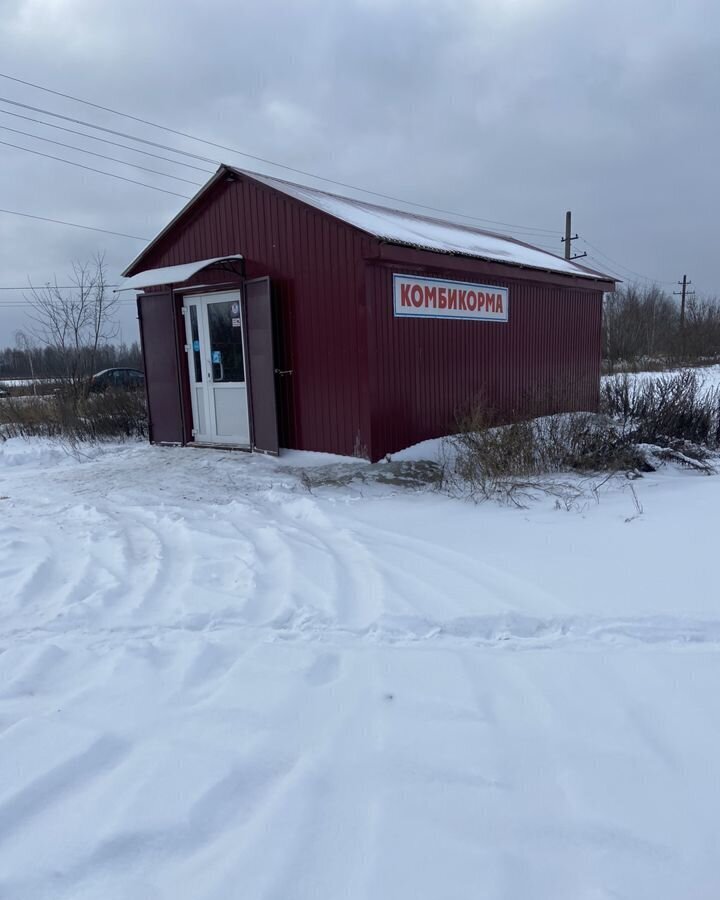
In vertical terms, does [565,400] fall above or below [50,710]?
above

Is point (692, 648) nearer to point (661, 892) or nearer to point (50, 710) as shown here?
point (661, 892)

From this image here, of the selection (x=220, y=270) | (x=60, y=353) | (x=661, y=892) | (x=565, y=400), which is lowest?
(x=661, y=892)

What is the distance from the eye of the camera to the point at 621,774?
2301 millimetres

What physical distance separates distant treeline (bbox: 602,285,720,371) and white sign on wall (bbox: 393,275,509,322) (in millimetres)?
14951

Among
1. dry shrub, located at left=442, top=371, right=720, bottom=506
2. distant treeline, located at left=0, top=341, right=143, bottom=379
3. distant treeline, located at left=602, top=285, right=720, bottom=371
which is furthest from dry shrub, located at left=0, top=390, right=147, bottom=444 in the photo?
distant treeline, located at left=602, top=285, right=720, bottom=371

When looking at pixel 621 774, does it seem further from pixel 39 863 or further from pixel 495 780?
pixel 39 863

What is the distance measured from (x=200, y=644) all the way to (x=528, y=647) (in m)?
1.76

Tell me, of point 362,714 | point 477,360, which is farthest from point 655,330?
point 362,714

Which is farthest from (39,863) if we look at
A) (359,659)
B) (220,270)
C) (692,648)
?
(220,270)

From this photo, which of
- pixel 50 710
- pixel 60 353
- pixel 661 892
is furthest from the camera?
pixel 60 353

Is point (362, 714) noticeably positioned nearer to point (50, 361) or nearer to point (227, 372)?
point (227, 372)

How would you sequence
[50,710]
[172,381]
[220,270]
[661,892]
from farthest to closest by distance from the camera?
[172,381] → [220,270] → [50,710] → [661,892]

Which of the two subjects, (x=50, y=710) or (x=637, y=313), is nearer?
(x=50, y=710)

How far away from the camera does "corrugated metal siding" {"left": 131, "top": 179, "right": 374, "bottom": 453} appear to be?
7664 mm
